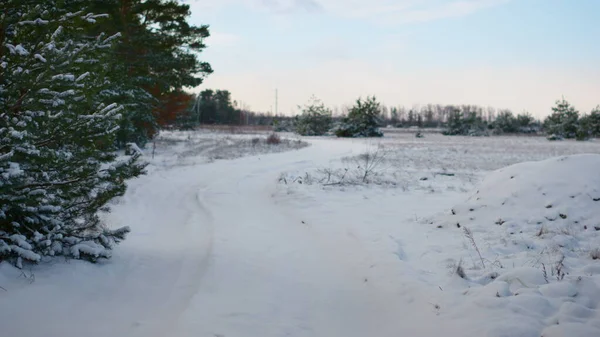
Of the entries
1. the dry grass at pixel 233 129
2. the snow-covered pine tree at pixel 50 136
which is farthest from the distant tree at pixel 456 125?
the snow-covered pine tree at pixel 50 136

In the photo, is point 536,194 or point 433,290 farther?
point 536,194

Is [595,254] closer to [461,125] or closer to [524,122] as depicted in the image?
[461,125]

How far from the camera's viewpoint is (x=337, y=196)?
29.5 feet

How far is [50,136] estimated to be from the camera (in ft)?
12.9

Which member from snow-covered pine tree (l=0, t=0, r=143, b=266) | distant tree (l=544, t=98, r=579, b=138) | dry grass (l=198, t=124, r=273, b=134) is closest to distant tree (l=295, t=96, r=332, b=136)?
dry grass (l=198, t=124, r=273, b=134)

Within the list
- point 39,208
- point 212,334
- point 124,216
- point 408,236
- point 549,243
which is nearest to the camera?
point 212,334

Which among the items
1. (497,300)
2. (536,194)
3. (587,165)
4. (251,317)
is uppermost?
(587,165)

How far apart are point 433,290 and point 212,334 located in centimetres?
231

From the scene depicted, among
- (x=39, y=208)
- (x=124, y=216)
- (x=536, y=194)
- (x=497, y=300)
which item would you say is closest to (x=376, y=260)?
(x=497, y=300)

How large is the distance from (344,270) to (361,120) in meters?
36.8

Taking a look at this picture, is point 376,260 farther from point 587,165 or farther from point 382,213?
point 587,165

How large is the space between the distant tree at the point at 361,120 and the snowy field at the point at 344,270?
32.8 metres

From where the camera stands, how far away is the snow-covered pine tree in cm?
361

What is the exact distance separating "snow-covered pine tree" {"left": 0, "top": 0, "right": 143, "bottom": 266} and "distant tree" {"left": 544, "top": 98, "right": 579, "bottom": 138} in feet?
160
